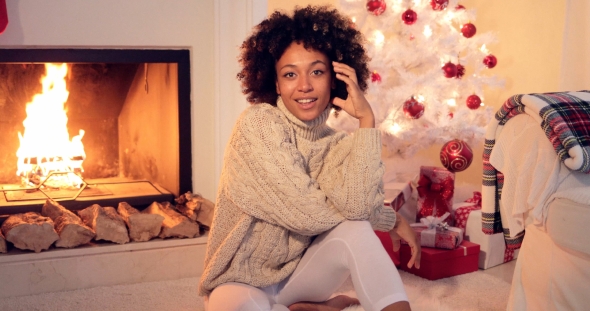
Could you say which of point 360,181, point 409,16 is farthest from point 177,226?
point 409,16

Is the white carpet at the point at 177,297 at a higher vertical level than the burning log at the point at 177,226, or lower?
lower

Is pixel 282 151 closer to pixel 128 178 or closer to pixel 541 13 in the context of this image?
pixel 128 178

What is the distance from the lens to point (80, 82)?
8.47 feet

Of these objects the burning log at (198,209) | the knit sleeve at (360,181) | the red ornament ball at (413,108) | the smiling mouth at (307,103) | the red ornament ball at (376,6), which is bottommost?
the burning log at (198,209)

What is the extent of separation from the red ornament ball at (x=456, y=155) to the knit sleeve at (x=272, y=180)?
140 centimetres

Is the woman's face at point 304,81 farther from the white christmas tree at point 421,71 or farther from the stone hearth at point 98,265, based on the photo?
the white christmas tree at point 421,71

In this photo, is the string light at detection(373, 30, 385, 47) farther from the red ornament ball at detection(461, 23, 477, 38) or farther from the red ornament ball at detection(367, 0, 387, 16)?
the red ornament ball at detection(461, 23, 477, 38)

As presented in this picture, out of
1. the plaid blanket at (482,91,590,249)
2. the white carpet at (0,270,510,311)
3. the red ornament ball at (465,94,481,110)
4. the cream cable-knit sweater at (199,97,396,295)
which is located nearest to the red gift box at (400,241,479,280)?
the white carpet at (0,270,510,311)

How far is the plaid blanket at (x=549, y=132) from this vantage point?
1.65m

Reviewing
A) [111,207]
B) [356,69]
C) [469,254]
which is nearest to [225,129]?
[111,207]

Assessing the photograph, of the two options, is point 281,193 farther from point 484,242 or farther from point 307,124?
point 484,242

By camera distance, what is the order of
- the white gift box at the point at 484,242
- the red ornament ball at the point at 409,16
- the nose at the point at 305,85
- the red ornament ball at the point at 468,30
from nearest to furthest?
the nose at the point at 305,85, the white gift box at the point at 484,242, the red ornament ball at the point at 409,16, the red ornament ball at the point at 468,30

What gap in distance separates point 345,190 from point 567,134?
65cm

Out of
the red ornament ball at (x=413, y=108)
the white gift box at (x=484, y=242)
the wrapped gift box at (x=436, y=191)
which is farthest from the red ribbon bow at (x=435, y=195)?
the red ornament ball at (x=413, y=108)
